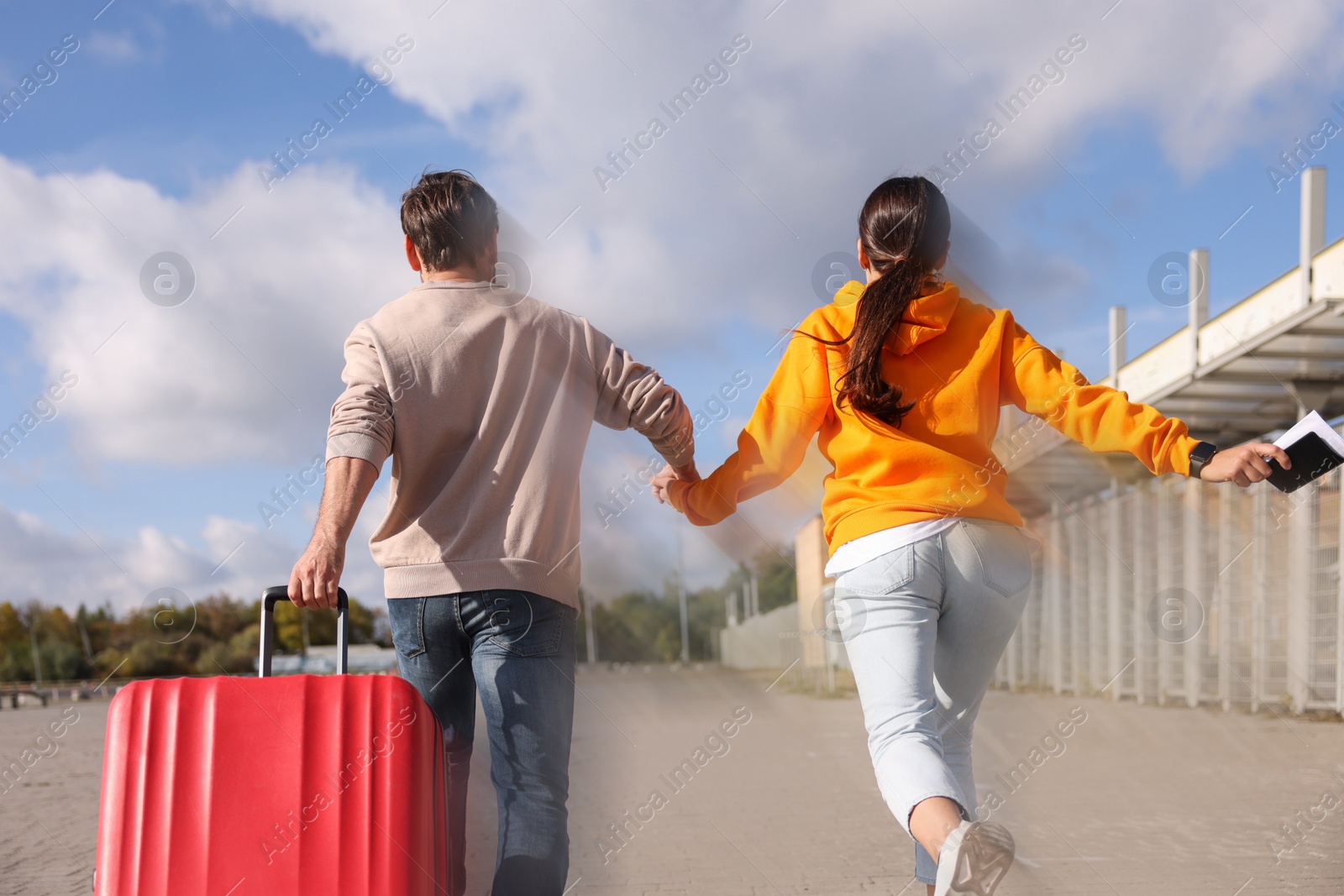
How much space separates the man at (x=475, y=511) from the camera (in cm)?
241

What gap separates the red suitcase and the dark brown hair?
125 cm

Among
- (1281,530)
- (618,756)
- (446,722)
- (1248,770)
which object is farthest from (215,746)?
(1281,530)

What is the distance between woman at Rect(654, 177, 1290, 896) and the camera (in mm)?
2488

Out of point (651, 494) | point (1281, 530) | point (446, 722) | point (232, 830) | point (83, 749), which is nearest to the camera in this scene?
point (232, 830)

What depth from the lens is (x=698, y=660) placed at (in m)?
4.26

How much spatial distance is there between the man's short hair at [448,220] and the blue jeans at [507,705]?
831mm

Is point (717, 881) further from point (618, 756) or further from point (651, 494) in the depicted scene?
point (651, 494)

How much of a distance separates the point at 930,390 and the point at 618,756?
1.74 m

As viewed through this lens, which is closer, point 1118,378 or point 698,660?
point 698,660

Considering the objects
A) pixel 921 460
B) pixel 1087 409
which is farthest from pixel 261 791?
pixel 1087 409

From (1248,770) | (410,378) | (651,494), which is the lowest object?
(1248,770)

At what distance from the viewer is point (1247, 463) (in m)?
2.64

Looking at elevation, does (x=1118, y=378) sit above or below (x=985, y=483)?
above

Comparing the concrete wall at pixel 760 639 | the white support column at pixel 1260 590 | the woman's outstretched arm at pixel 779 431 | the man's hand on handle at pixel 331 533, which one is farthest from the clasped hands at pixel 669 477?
the white support column at pixel 1260 590
